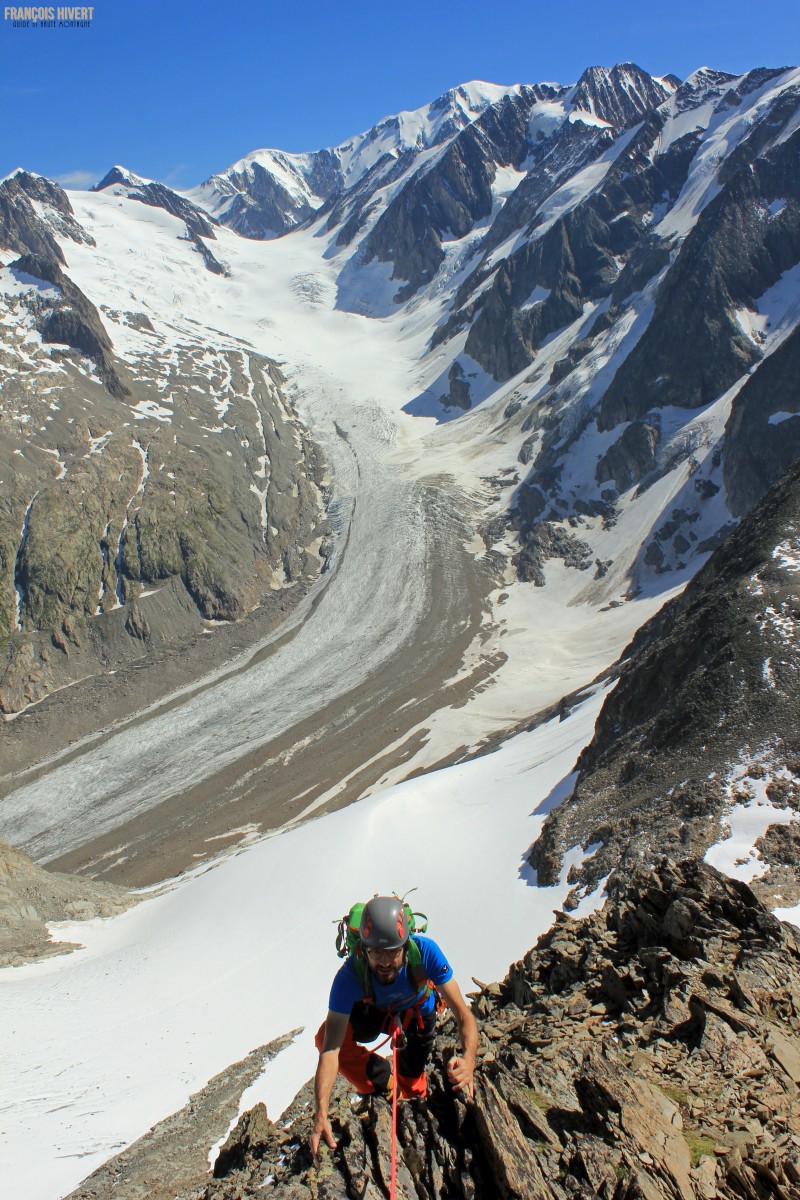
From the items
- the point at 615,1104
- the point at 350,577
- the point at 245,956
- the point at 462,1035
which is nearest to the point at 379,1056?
the point at 462,1035

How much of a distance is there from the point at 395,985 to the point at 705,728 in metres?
15.3

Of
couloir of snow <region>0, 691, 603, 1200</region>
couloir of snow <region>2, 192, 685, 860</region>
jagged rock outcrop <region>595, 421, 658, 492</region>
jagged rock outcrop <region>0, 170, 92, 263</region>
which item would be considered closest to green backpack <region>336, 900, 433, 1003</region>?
couloir of snow <region>0, 691, 603, 1200</region>

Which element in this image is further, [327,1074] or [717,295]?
[717,295]

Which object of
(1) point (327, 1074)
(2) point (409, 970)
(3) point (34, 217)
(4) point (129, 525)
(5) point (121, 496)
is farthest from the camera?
(3) point (34, 217)

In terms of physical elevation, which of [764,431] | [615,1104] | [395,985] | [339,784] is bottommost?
[339,784]

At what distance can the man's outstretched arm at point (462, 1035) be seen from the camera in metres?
5.54

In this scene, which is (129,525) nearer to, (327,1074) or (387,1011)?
(387,1011)

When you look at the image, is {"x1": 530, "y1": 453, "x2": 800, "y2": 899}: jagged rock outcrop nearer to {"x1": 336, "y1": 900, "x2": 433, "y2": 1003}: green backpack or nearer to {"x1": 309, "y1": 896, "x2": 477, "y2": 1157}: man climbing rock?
{"x1": 309, "y1": 896, "x2": 477, "y2": 1157}: man climbing rock

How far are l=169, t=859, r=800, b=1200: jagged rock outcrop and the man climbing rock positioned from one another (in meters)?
0.32

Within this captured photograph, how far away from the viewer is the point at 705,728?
62.3 ft

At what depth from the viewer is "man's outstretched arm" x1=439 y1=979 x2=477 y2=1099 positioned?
5535 mm

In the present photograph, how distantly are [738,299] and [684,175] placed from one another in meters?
42.5

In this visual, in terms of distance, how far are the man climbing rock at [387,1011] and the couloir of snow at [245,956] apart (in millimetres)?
6365

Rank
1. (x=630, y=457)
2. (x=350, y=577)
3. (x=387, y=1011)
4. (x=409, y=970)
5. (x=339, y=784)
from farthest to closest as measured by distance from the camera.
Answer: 1. (x=630, y=457)
2. (x=350, y=577)
3. (x=339, y=784)
4. (x=387, y=1011)
5. (x=409, y=970)
